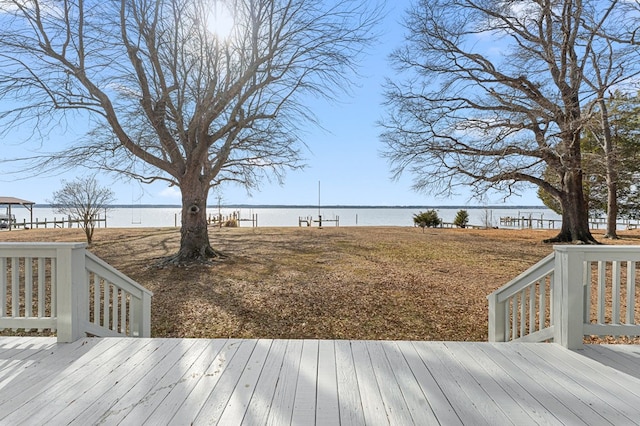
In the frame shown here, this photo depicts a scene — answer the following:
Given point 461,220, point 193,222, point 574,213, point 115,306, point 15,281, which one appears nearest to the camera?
point 15,281

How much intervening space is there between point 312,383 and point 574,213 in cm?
1543

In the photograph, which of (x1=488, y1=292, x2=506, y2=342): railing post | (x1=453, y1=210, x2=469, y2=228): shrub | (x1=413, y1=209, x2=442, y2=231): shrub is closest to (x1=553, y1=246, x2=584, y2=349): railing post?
(x1=488, y1=292, x2=506, y2=342): railing post

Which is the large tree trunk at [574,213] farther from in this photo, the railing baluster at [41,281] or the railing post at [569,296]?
the railing baluster at [41,281]

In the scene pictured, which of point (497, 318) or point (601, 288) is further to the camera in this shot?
point (497, 318)

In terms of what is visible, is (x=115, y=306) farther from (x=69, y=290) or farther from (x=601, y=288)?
(x=601, y=288)

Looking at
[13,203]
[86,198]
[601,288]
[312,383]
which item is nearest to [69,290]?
[312,383]

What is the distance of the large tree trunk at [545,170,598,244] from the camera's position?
44.0 feet

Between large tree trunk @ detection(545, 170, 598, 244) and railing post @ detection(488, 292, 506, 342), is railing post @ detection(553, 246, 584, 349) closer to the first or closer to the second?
railing post @ detection(488, 292, 506, 342)

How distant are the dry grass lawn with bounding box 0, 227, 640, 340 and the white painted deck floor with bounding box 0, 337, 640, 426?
5.56ft

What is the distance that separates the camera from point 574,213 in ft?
44.6

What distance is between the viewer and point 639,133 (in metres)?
20.2

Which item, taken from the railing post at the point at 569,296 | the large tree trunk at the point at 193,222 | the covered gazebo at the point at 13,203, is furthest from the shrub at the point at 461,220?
the covered gazebo at the point at 13,203

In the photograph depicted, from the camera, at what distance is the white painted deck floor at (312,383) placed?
1.87 metres

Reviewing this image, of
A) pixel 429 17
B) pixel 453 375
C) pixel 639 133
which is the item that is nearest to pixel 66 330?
pixel 453 375
